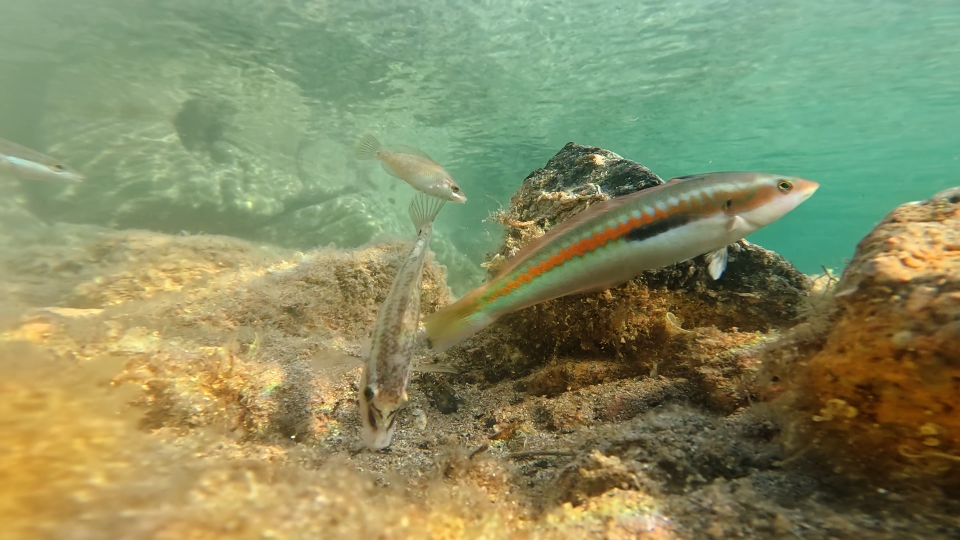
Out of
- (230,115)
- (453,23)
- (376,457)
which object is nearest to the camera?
(376,457)

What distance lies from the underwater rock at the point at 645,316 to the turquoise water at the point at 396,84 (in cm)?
594

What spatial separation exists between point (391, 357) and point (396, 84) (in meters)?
22.2

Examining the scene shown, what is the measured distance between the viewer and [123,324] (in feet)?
12.1

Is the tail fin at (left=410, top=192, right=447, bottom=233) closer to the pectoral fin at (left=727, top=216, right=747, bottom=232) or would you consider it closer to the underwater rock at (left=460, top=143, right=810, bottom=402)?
the underwater rock at (left=460, top=143, right=810, bottom=402)

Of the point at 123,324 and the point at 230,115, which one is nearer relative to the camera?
the point at 123,324

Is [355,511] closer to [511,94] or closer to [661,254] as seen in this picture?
[661,254]

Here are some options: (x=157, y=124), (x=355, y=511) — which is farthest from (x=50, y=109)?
(x=355, y=511)

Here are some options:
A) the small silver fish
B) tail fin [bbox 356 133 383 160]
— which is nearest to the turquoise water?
tail fin [bbox 356 133 383 160]

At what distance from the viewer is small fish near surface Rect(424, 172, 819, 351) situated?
2365 mm

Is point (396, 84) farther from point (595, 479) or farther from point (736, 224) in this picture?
point (595, 479)

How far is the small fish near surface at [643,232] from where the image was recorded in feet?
7.76

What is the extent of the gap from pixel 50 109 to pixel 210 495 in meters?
24.2

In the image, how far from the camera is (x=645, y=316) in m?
3.23

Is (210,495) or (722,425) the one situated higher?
(722,425)
